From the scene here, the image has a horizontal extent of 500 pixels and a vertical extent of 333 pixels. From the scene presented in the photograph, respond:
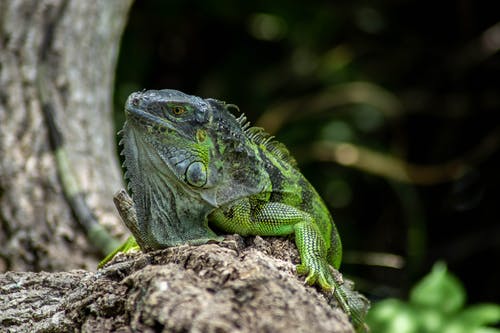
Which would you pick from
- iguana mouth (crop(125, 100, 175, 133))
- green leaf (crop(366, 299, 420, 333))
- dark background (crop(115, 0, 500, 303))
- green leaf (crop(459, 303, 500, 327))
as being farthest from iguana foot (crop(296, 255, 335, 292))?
dark background (crop(115, 0, 500, 303))

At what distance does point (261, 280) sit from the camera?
3127 millimetres

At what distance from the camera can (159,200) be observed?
13.2ft

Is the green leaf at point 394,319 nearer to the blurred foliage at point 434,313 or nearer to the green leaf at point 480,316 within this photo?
the blurred foliage at point 434,313

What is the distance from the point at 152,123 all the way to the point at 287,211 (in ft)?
3.12

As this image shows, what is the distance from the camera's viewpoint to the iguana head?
4.01 m

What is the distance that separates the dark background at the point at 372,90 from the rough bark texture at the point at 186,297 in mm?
5539

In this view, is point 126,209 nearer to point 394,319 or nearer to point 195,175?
point 195,175

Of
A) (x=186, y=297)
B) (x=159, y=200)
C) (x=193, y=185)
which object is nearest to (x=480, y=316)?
(x=193, y=185)

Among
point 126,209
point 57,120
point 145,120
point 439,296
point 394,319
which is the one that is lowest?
point 394,319

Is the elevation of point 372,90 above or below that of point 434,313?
above

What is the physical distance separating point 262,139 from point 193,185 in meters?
0.81

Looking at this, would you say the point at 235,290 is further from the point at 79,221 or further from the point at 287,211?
the point at 79,221

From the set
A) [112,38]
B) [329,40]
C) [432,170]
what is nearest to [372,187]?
[432,170]

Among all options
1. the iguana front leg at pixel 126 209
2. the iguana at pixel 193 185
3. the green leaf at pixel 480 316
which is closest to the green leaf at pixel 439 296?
the green leaf at pixel 480 316
